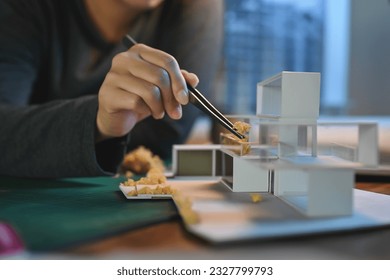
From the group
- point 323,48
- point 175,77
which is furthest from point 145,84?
point 323,48

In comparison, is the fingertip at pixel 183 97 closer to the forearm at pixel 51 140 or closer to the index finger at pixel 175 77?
the index finger at pixel 175 77

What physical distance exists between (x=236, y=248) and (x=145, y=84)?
26 cm

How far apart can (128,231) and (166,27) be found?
56 cm

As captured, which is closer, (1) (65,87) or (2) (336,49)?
(2) (336,49)

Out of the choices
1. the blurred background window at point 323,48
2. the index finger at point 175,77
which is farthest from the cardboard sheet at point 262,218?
the blurred background window at point 323,48

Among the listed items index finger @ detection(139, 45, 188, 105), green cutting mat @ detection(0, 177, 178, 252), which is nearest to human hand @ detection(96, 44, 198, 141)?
index finger @ detection(139, 45, 188, 105)

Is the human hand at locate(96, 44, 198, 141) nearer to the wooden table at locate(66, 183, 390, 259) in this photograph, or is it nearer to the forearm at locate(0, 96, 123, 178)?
the forearm at locate(0, 96, 123, 178)

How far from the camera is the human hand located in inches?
20.5

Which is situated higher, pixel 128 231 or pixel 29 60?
pixel 29 60

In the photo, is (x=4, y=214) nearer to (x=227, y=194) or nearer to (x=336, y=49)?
(x=227, y=194)

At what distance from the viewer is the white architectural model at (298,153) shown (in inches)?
15.6

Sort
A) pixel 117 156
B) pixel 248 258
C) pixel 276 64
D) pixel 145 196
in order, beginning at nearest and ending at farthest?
pixel 248 258 < pixel 145 196 < pixel 117 156 < pixel 276 64

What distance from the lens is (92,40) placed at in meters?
0.86
